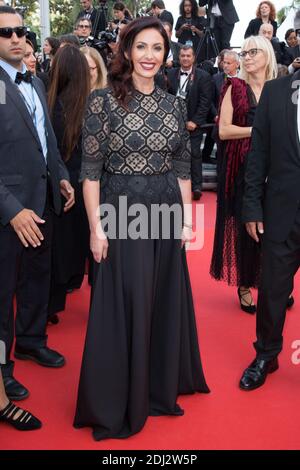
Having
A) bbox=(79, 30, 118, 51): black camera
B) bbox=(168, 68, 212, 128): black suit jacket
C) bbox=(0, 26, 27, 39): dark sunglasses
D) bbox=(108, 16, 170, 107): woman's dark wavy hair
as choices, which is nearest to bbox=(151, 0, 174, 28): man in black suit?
bbox=(79, 30, 118, 51): black camera

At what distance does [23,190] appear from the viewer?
264 cm

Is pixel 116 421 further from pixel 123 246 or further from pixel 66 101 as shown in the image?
pixel 66 101

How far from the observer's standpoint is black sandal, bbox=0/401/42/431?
2.39 meters

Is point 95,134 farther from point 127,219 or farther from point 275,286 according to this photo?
point 275,286

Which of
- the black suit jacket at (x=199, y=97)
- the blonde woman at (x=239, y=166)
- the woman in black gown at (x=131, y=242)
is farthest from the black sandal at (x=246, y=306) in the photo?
the black suit jacket at (x=199, y=97)

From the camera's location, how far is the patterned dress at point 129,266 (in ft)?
7.39

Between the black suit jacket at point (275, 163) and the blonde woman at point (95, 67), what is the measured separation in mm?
1401

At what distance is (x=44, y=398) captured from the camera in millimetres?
2693

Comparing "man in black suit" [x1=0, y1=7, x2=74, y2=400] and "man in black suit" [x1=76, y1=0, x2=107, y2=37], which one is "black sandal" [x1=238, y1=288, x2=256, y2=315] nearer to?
"man in black suit" [x1=0, y1=7, x2=74, y2=400]

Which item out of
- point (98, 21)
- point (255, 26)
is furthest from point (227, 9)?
point (98, 21)

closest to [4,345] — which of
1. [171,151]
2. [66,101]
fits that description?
[171,151]

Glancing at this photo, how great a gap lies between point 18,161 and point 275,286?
139cm

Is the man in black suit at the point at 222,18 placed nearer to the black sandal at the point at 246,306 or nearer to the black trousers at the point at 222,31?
the black trousers at the point at 222,31

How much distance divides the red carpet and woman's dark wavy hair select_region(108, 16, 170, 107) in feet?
4.75
